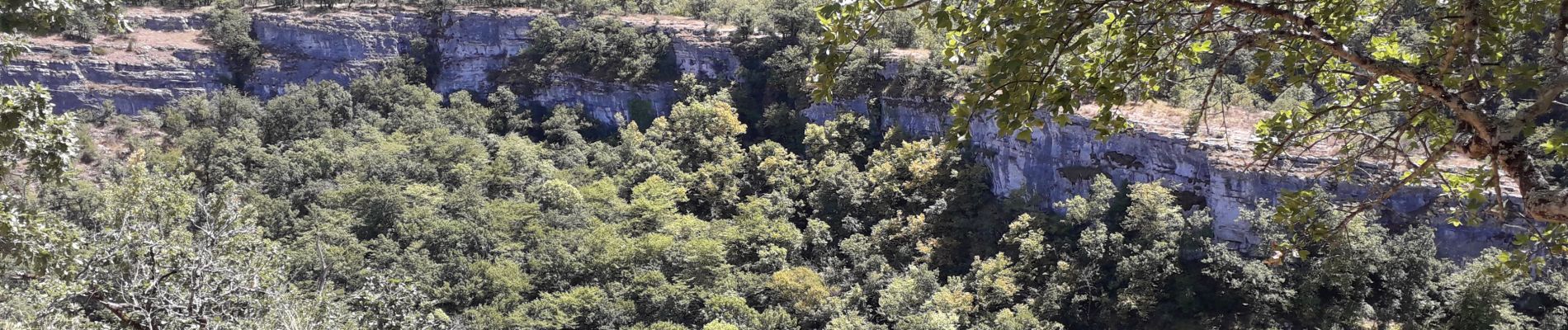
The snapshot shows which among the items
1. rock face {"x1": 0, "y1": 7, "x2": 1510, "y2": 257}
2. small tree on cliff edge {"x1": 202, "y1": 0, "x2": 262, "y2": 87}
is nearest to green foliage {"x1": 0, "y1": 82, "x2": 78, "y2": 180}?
rock face {"x1": 0, "y1": 7, "x2": 1510, "y2": 257}

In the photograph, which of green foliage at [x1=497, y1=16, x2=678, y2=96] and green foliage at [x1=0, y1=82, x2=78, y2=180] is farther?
green foliage at [x1=497, y1=16, x2=678, y2=96]

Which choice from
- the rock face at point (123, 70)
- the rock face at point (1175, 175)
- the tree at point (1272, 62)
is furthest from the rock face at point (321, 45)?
the tree at point (1272, 62)

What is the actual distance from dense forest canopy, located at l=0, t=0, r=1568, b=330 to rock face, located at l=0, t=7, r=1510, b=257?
2.39 feet

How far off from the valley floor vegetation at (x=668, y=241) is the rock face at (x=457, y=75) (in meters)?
0.95

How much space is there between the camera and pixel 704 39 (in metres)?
37.4

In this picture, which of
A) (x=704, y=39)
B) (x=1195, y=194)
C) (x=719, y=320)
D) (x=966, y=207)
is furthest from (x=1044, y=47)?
(x=704, y=39)

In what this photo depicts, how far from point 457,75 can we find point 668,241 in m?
20.6

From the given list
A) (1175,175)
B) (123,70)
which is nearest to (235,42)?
(123,70)

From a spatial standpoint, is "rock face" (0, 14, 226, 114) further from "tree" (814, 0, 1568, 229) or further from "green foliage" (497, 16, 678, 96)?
"tree" (814, 0, 1568, 229)

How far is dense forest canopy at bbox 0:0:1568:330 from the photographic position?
38.2 feet

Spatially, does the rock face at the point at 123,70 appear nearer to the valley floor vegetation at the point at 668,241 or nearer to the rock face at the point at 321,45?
the valley floor vegetation at the point at 668,241

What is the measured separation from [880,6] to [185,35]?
144 ft

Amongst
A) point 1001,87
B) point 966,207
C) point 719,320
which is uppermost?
point 1001,87

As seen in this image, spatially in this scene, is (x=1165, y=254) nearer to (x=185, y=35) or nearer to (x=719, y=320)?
(x=719, y=320)
